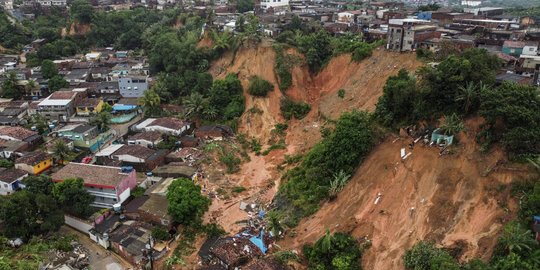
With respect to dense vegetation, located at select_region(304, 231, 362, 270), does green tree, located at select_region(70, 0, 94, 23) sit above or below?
above

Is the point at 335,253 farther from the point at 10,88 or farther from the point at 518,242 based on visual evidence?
the point at 10,88

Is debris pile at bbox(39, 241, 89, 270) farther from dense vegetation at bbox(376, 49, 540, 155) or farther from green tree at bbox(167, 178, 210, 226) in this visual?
dense vegetation at bbox(376, 49, 540, 155)

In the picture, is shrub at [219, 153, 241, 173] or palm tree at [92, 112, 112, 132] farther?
palm tree at [92, 112, 112, 132]

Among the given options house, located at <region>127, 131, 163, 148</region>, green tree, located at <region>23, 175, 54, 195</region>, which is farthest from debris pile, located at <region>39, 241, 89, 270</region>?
house, located at <region>127, 131, 163, 148</region>

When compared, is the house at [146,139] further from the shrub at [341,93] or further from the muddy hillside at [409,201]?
the shrub at [341,93]

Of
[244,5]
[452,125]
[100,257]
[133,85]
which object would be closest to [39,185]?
[100,257]

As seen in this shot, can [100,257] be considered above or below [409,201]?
below
